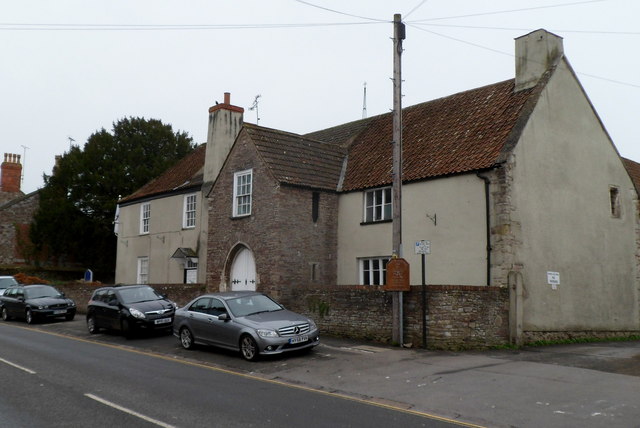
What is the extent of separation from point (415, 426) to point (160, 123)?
1601 inches

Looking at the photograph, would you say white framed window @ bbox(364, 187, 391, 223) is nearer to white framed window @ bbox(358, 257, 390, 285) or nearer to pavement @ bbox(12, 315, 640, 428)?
white framed window @ bbox(358, 257, 390, 285)

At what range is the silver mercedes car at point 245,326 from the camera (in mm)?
13508

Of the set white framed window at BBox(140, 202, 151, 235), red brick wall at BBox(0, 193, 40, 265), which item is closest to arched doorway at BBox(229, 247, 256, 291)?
white framed window at BBox(140, 202, 151, 235)

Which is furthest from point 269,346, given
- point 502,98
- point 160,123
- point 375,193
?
point 160,123

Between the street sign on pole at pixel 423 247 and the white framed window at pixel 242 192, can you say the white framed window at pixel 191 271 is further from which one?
the street sign on pole at pixel 423 247

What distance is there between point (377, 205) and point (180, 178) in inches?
555

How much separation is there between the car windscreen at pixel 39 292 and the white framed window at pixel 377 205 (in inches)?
546

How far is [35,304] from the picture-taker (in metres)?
23.5

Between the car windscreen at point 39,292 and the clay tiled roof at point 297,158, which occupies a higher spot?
the clay tiled roof at point 297,158

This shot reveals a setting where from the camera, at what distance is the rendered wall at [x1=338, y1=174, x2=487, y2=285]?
56.3 ft

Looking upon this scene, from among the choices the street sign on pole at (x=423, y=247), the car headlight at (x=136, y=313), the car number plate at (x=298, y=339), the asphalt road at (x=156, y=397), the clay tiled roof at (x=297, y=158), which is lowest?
the asphalt road at (x=156, y=397)

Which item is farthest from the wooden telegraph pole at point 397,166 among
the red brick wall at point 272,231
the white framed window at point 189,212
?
the white framed window at point 189,212

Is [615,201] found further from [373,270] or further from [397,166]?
[397,166]

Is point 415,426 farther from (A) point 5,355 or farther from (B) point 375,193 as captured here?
(B) point 375,193
